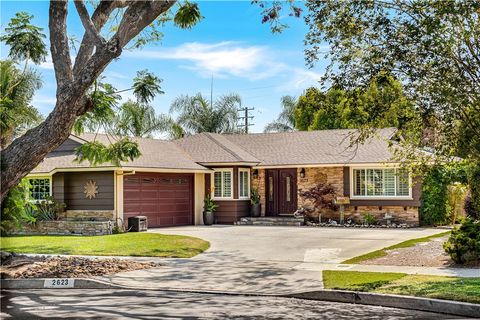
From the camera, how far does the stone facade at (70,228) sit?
2255 centimetres

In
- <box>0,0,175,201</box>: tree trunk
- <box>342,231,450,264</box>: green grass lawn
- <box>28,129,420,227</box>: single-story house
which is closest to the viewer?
<box>0,0,175,201</box>: tree trunk

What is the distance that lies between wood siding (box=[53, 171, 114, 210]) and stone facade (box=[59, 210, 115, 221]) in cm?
21

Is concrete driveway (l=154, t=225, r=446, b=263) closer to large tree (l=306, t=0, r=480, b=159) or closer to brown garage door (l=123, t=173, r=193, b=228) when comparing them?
brown garage door (l=123, t=173, r=193, b=228)

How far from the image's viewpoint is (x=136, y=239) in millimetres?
19797

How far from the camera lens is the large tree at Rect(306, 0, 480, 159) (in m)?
10.7

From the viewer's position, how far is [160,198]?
84.5 ft

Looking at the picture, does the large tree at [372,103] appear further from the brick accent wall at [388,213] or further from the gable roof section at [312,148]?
the brick accent wall at [388,213]

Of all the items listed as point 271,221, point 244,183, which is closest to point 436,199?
point 271,221

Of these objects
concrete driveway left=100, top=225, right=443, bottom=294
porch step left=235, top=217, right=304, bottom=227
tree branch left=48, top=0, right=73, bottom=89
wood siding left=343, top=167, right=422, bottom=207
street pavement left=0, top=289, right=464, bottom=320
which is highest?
tree branch left=48, top=0, right=73, bottom=89

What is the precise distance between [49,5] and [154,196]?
14.5 metres

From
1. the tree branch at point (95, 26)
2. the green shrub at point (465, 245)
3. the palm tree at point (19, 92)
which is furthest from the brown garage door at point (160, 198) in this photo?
the green shrub at point (465, 245)

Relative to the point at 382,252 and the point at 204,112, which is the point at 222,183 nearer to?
the point at 382,252

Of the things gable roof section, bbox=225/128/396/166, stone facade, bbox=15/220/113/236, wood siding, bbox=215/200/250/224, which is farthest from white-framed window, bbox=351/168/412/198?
stone facade, bbox=15/220/113/236

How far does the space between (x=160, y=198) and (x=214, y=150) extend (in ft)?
15.1
